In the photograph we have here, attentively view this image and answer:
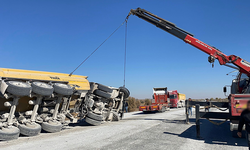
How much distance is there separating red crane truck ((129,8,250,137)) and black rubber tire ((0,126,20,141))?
6.42 meters

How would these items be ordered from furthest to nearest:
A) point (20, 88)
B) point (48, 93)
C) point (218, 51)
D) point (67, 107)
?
point (218, 51), point (67, 107), point (48, 93), point (20, 88)

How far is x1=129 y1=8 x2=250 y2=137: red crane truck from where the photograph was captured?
5.73 m

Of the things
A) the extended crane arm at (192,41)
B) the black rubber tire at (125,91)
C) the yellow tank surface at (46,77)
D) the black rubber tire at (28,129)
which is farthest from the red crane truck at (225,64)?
the black rubber tire at (28,129)

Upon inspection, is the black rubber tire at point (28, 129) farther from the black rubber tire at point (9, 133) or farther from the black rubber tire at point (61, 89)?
the black rubber tire at point (61, 89)

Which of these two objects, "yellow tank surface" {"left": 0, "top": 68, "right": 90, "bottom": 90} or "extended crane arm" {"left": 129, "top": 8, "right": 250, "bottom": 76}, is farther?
"extended crane arm" {"left": 129, "top": 8, "right": 250, "bottom": 76}

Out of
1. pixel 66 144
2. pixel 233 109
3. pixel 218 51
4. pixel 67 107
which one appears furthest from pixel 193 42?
pixel 66 144

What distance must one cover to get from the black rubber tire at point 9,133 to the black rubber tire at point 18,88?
1.23 meters

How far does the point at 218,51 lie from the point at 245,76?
191cm

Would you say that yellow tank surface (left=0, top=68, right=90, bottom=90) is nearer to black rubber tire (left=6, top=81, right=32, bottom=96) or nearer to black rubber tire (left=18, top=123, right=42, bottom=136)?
black rubber tire (left=6, top=81, right=32, bottom=96)

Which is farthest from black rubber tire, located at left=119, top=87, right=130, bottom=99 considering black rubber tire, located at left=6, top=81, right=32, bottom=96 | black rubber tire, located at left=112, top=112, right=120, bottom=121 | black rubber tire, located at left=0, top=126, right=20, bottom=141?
black rubber tire, located at left=0, top=126, right=20, bottom=141

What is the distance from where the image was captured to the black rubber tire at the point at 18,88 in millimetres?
6498

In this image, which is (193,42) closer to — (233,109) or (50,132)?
(233,109)

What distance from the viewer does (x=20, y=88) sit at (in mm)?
6648

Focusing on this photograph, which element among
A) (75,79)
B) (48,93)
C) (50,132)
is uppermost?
(75,79)
